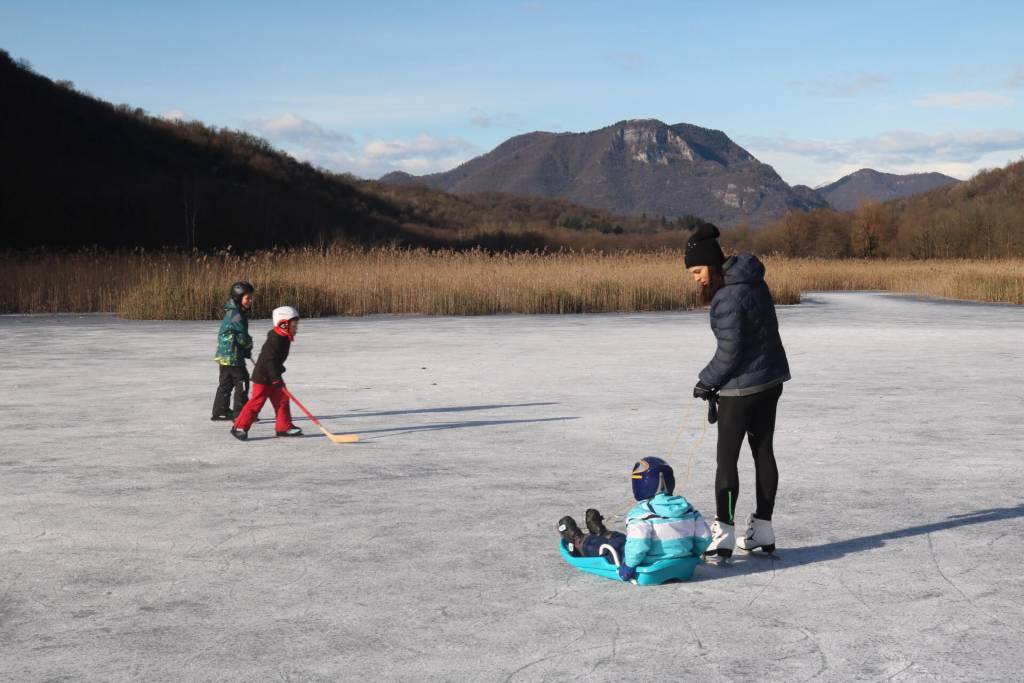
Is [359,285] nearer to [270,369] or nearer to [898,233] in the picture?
[270,369]

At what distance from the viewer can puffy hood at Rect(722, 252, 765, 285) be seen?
5.22 m

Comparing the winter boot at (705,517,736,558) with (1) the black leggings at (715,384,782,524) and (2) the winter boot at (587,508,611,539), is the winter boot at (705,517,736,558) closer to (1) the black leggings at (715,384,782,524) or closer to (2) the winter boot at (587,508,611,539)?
(1) the black leggings at (715,384,782,524)

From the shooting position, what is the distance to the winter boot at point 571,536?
5195 millimetres

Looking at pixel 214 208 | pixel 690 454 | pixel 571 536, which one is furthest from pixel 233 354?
pixel 214 208

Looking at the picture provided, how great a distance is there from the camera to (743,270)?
523cm

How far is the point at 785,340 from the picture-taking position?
17.8 meters

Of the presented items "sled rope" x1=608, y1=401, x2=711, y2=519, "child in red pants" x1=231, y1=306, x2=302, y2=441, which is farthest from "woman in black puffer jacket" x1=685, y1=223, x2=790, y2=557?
"child in red pants" x1=231, y1=306, x2=302, y2=441

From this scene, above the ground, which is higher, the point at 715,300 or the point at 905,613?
the point at 715,300

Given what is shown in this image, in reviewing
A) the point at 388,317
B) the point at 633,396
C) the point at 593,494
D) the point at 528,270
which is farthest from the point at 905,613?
the point at 528,270

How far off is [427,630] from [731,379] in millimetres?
1928

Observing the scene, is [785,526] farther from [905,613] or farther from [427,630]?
[427,630]

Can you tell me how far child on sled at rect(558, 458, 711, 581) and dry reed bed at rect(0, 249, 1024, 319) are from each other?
19.5 metres

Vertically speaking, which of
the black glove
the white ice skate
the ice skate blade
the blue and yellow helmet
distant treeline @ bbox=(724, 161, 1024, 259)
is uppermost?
distant treeline @ bbox=(724, 161, 1024, 259)

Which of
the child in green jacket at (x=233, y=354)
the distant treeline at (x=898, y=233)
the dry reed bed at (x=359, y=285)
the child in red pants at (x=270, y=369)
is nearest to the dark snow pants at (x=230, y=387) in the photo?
the child in green jacket at (x=233, y=354)
